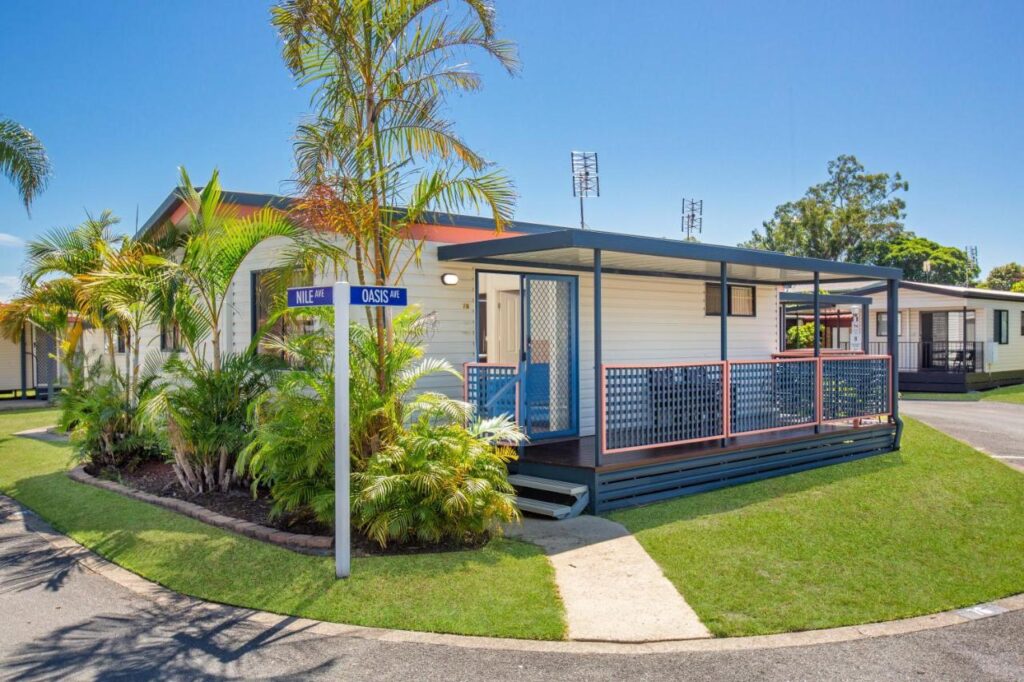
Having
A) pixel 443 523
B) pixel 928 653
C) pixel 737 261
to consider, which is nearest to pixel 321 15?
pixel 443 523

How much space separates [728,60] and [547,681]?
54.6 ft

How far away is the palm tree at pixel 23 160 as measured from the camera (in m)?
11.5

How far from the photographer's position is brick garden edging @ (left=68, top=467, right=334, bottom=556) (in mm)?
5836

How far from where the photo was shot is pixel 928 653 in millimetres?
4152

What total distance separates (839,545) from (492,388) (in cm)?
374

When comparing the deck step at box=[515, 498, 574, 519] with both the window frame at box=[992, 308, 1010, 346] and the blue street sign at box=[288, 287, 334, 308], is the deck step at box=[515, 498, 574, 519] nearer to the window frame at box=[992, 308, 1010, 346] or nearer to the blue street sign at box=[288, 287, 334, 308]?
the blue street sign at box=[288, 287, 334, 308]

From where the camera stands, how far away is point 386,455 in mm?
6020

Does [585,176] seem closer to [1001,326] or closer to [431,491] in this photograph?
[1001,326]

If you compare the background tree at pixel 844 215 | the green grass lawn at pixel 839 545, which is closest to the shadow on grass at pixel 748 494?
the green grass lawn at pixel 839 545

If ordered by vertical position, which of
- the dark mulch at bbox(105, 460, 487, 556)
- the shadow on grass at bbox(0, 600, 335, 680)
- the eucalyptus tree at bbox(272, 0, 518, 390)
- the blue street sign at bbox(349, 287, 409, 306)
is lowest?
the shadow on grass at bbox(0, 600, 335, 680)

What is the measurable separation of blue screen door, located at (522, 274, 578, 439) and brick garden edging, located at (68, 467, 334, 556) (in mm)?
3591

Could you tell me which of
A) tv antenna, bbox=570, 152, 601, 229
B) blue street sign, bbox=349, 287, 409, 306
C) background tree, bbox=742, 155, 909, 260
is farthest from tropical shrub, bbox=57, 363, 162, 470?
background tree, bbox=742, 155, 909, 260

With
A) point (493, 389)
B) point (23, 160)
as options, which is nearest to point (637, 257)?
point (493, 389)

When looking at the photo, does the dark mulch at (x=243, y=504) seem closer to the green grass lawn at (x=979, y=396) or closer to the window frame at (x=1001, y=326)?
the green grass lawn at (x=979, y=396)
